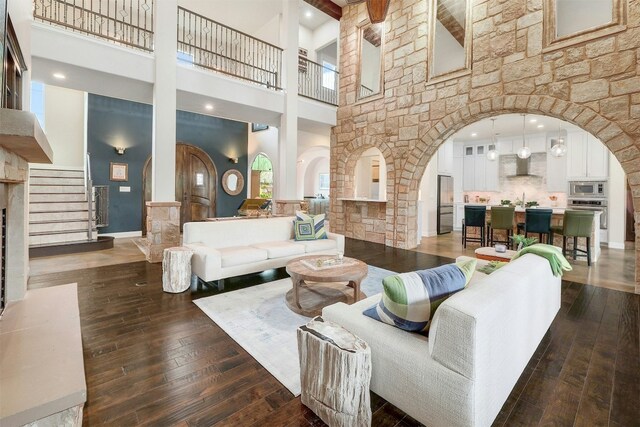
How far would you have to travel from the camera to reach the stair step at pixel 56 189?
5863 mm

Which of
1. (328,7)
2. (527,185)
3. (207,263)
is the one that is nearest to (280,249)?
(207,263)

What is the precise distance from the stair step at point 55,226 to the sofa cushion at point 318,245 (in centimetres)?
451

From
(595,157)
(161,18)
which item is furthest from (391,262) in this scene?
(595,157)

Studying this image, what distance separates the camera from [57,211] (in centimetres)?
565

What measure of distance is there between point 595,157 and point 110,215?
11.6 metres

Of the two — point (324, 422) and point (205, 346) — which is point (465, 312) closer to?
point (324, 422)

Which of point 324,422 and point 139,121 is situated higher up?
point 139,121

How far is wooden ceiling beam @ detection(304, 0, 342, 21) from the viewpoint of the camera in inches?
281

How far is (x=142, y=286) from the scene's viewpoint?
142 inches

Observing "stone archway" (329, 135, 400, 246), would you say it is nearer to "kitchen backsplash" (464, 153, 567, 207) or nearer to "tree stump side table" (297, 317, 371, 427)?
"kitchen backsplash" (464, 153, 567, 207)

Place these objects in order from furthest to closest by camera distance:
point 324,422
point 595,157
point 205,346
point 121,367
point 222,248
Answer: point 595,157 < point 222,248 < point 205,346 < point 121,367 < point 324,422

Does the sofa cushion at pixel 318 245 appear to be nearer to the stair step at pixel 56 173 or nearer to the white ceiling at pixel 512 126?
the white ceiling at pixel 512 126

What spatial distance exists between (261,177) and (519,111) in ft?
26.1

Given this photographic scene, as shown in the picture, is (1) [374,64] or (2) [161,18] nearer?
(2) [161,18]
